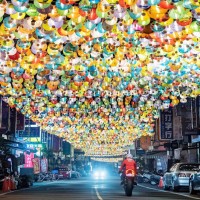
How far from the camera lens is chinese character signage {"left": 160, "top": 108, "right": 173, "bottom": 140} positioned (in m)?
41.9

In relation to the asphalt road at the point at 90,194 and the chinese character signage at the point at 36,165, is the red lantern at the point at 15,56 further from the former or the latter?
the chinese character signage at the point at 36,165

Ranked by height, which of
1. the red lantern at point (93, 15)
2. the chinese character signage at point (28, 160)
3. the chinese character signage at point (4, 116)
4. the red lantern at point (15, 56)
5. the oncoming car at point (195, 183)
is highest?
the chinese character signage at point (4, 116)

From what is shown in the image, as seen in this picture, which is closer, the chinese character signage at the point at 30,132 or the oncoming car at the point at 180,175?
the oncoming car at the point at 180,175

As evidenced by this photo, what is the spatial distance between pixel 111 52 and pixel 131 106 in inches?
590

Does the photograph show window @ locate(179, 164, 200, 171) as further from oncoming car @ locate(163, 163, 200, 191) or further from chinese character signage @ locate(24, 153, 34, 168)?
chinese character signage @ locate(24, 153, 34, 168)

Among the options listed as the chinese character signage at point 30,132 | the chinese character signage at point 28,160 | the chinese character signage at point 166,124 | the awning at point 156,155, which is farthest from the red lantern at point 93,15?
the awning at point 156,155

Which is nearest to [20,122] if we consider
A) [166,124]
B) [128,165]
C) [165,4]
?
[166,124]

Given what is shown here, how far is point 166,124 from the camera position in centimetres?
4197

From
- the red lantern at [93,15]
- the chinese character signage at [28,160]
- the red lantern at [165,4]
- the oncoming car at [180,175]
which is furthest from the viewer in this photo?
the chinese character signage at [28,160]

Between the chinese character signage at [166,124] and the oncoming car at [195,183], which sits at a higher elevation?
the chinese character signage at [166,124]

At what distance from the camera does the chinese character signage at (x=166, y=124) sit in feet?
137

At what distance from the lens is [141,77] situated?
19.3 metres

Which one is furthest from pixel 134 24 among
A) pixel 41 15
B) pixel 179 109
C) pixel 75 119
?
pixel 179 109

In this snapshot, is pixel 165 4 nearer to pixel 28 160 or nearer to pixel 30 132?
pixel 28 160
